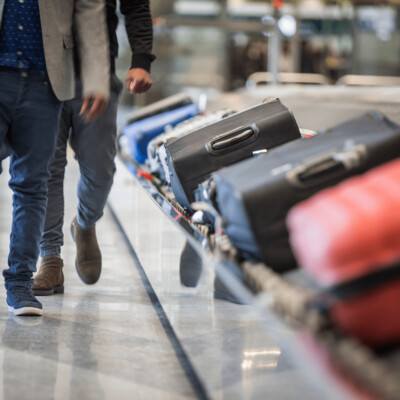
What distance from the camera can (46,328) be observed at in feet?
9.65

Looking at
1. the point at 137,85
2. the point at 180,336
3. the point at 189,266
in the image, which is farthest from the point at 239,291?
the point at 137,85

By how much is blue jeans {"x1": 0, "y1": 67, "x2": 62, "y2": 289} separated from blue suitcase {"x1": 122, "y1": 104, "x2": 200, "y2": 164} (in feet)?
6.87

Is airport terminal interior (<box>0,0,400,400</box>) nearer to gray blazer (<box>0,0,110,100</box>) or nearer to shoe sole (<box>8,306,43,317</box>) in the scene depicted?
shoe sole (<box>8,306,43,317</box>)

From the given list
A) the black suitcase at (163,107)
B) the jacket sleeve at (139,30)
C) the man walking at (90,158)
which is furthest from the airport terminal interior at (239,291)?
the black suitcase at (163,107)

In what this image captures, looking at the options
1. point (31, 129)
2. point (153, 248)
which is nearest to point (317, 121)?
point (153, 248)

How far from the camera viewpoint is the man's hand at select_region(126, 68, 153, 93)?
3.29 m

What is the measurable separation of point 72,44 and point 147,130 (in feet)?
7.13

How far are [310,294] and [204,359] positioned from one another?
711mm

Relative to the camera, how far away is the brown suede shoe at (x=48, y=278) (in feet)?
11.5

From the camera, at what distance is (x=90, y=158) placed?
11.2 feet

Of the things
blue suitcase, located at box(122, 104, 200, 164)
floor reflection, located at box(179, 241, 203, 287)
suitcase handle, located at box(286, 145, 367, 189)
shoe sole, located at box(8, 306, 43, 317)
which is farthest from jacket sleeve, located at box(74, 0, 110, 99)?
blue suitcase, located at box(122, 104, 200, 164)

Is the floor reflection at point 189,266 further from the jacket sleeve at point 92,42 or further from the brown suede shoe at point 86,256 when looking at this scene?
the brown suede shoe at point 86,256

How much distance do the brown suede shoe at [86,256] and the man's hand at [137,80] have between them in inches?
28.5

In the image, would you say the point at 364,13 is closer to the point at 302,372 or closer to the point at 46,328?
the point at 46,328
